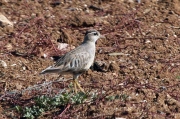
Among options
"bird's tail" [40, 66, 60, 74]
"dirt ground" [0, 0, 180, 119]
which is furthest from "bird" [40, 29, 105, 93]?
"dirt ground" [0, 0, 180, 119]

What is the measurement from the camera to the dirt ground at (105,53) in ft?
24.3

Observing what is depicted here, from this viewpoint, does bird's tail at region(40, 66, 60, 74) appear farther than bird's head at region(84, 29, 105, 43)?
No

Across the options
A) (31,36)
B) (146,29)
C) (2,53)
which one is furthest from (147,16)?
(2,53)

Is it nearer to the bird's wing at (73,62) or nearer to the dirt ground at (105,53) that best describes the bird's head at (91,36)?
the dirt ground at (105,53)

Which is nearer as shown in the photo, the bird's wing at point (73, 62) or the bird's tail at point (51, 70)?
the bird's tail at point (51, 70)

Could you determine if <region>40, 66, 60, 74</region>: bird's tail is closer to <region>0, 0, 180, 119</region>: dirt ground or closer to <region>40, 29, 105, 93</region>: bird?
<region>40, 29, 105, 93</region>: bird

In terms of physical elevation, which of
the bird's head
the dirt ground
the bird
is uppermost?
Result: the bird's head

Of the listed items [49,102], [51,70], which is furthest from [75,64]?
[49,102]

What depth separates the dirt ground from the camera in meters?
7.41

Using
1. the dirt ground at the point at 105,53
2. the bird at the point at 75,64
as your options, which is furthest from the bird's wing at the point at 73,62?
the dirt ground at the point at 105,53

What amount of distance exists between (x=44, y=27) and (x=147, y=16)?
89.7 inches

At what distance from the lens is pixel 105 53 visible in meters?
9.45

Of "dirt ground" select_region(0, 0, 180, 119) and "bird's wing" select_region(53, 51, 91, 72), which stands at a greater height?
"bird's wing" select_region(53, 51, 91, 72)

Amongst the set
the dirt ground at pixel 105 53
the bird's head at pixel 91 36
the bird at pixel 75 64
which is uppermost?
the bird's head at pixel 91 36
